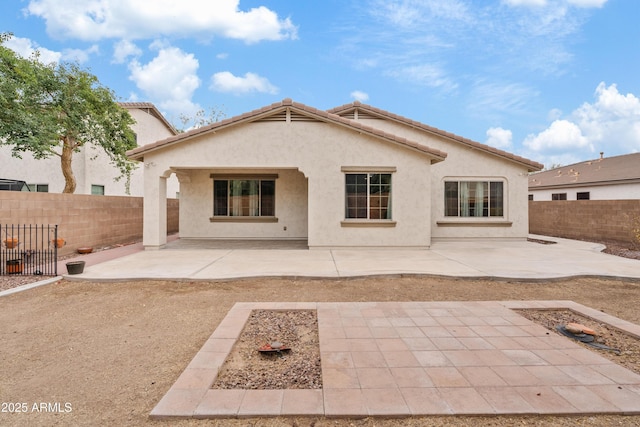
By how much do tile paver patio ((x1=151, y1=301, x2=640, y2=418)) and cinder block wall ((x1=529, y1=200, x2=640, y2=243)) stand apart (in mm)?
11937

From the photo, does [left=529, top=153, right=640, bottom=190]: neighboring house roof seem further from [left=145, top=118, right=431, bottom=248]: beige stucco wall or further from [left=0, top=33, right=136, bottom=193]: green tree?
[left=0, top=33, right=136, bottom=193]: green tree

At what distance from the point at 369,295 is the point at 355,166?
632cm

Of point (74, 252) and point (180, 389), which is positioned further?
point (74, 252)

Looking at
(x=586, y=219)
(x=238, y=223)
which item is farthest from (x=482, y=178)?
(x=238, y=223)

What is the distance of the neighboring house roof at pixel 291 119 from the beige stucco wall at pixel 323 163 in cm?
24

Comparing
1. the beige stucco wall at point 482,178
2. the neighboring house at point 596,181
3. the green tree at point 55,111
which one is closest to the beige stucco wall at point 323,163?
the beige stucco wall at point 482,178

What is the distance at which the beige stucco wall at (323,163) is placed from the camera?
11633mm

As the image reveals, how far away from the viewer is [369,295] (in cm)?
643

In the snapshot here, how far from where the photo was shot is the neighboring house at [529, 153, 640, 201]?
19.1 meters

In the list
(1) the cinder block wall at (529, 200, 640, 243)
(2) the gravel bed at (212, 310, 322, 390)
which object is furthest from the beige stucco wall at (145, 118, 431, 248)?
(1) the cinder block wall at (529, 200, 640, 243)

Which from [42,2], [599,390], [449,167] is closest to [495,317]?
[599,390]

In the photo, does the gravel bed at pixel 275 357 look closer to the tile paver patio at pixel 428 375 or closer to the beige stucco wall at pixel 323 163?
the tile paver patio at pixel 428 375

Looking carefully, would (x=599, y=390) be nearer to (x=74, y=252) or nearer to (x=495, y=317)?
(x=495, y=317)

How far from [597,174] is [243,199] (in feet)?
79.9
